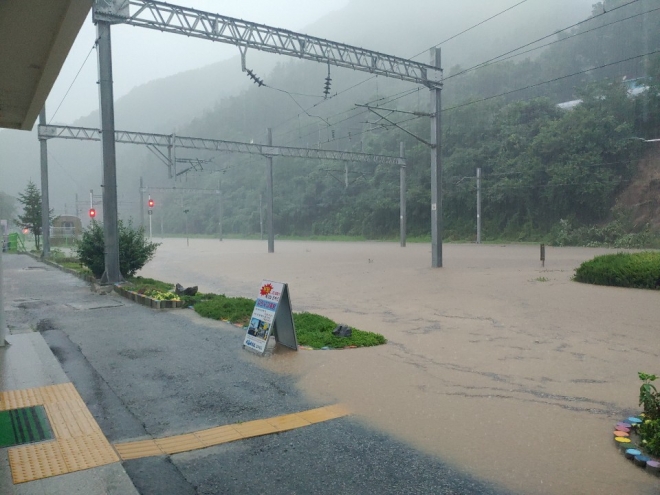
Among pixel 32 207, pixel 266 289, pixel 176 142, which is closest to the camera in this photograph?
pixel 266 289

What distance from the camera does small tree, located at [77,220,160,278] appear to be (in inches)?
617

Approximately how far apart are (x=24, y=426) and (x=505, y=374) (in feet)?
15.6

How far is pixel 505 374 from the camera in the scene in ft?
20.1

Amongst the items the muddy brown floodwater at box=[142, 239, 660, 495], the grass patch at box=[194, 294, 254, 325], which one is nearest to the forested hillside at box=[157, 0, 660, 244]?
the muddy brown floodwater at box=[142, 239, 660, 495]

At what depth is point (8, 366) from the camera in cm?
623

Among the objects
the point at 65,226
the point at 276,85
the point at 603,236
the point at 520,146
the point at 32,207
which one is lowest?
the point at 603,236

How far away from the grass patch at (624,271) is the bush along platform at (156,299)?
10.7 meters

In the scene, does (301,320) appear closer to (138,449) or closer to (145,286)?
(138,449)

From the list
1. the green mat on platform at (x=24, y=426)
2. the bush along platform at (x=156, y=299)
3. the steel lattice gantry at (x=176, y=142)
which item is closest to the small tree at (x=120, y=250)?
the bush along platform at (x=156, y=299)

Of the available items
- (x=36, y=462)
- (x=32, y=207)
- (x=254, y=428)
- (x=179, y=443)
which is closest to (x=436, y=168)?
(x=254, y=428)

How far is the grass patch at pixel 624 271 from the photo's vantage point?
13.2 metres

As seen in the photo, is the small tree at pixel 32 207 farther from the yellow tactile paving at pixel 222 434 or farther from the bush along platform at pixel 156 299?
the yellow tactile paving at pixel 222 434

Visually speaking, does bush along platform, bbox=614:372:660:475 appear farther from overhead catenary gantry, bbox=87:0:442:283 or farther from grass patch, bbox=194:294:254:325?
overhead catenary gantry, bbox=87:0:442:283

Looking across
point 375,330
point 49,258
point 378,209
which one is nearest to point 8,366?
point 375,330
